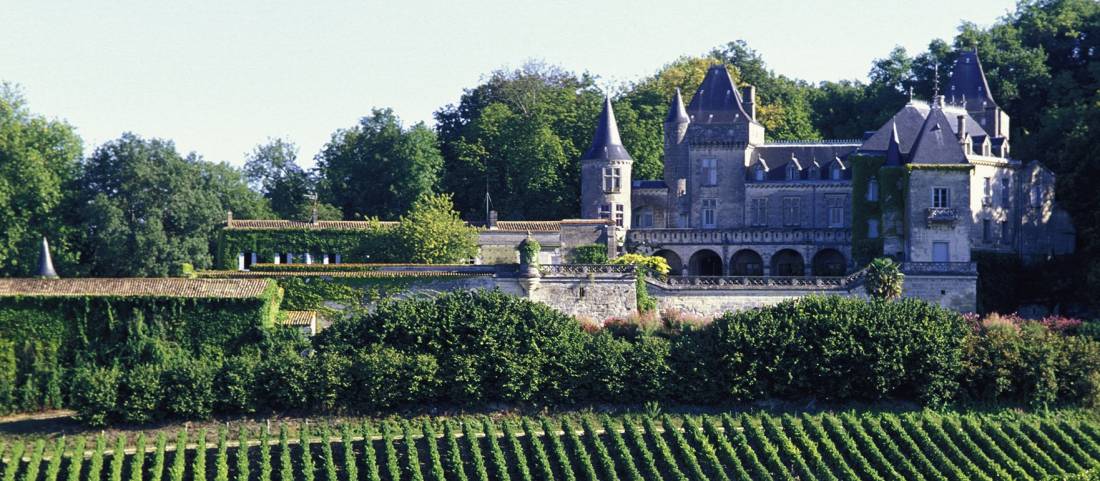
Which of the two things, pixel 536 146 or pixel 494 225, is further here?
pixel 536 146

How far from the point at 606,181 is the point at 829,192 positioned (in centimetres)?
748

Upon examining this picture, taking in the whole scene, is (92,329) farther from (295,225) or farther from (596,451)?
(596,451)

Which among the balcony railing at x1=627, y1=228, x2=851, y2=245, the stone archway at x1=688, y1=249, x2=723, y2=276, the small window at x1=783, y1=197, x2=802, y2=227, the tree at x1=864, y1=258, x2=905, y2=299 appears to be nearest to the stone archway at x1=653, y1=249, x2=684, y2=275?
the balcony railing at x1=627, y1=228, x2=851, y2=245

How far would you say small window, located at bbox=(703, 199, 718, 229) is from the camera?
213ft

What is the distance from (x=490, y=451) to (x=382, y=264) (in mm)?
13586

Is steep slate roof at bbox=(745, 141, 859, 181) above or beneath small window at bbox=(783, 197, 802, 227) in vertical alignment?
above

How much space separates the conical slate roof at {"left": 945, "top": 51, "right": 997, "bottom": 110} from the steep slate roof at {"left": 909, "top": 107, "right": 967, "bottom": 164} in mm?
5868

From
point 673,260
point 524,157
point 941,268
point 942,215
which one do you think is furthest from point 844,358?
point 524,157

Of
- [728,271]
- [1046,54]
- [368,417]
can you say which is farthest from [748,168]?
[368,417]

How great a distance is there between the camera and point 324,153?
7344cm

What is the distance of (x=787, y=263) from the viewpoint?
63250mm

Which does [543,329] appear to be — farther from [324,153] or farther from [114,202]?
[324,153]

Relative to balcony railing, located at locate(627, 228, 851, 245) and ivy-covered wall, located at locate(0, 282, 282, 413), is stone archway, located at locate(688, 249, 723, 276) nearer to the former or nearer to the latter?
balcony railing, located at locate(627, 228, 851, 245)

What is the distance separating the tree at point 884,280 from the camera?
55.2 meters
